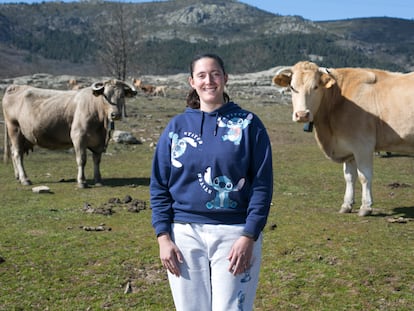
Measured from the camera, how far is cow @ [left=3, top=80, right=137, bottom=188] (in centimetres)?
1179

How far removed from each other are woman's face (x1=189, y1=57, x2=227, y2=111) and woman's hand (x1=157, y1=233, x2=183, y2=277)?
0.85 metres

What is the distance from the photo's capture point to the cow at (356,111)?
8117 mm

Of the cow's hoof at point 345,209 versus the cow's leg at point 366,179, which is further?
the cow's hoof at point 345,209

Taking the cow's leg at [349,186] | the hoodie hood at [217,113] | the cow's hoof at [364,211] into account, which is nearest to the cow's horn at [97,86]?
the cow's leg at [349,186]

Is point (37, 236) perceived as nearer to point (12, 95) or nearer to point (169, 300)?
point (169, 300)

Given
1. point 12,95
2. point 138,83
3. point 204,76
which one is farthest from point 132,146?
point 138,83

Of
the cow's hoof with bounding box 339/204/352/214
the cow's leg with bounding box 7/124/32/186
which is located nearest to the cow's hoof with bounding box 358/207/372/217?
the cow's hoof with bounding box 339/204/352/214

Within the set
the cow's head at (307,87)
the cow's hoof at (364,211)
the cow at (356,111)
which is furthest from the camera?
the cow's hoof at (364,211)

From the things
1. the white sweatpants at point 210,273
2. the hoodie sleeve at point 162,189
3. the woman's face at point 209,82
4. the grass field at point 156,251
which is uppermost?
the woman's face at point 209,82

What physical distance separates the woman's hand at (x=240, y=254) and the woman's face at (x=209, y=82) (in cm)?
84

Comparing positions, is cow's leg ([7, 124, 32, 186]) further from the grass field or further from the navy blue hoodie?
the navy blue hoodie

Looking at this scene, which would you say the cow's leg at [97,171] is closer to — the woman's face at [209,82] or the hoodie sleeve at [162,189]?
the hoodie sleeve at [162,189]

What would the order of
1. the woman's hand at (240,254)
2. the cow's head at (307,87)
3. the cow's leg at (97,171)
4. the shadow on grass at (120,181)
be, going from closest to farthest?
the woman's hand at (240,254), the cow's head at (307,87), the shadow on grass at (120,181), the cow's leg at (97,171)

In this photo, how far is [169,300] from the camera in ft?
17.6
